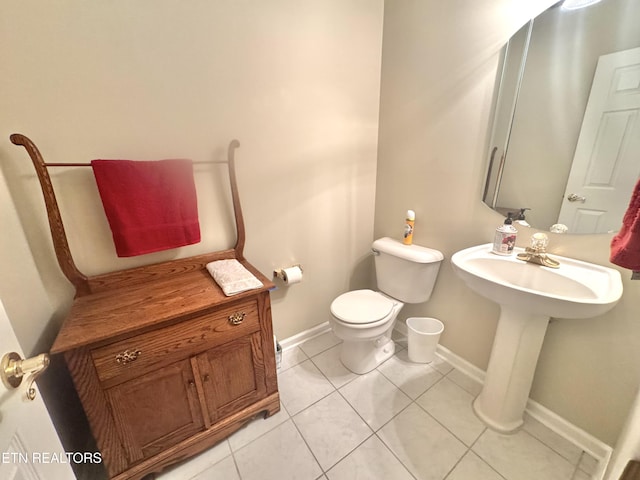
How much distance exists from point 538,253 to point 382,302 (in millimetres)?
805

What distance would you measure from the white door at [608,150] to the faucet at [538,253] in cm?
11

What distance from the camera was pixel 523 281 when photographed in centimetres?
117

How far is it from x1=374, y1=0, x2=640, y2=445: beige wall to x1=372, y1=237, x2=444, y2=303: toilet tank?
0.09 m

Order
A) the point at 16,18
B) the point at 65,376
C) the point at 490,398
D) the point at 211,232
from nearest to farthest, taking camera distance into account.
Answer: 1. the point at 16,18
2. the point at 65,376
3. the point at 490,398
4. the point at 211,232

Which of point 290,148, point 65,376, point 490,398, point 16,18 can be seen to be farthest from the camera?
point 290,148

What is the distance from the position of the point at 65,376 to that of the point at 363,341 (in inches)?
54.8

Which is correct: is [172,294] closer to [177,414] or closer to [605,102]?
[177,414]

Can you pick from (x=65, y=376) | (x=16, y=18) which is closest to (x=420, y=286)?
(x=65, y=376)

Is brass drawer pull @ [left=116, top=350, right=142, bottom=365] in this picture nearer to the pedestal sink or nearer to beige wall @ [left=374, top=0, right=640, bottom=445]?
the pedestal sink

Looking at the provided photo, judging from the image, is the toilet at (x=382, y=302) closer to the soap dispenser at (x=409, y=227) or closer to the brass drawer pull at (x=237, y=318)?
the soap dispenser at (x=409, y=227)

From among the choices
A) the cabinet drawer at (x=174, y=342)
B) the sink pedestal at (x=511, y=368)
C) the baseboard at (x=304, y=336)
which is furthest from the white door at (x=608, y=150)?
the baseboard at (x=304, y=336)

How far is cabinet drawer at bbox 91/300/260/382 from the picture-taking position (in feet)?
2.98

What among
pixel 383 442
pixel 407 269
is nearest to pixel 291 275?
pixel 407 269

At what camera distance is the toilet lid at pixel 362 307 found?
4.76 feet
